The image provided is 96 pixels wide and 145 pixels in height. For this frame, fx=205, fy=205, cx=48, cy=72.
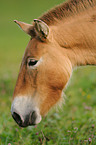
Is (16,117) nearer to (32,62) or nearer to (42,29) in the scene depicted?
(32,62)

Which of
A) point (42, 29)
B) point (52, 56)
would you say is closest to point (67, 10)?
point (42, 29)

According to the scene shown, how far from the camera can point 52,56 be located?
3184mm

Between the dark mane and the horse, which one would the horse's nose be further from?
the dark mane

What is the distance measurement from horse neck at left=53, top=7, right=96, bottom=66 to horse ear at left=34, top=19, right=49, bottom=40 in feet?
0.71

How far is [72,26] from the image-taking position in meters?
3.31

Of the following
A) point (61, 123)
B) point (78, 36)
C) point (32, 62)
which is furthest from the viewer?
point (61, 123)

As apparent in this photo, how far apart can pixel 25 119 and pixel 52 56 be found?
3.42 feet

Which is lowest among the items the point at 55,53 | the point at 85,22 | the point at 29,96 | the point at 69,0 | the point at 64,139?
the point at 64,139

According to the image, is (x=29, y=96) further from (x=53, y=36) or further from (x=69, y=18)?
(x=69, y=18)

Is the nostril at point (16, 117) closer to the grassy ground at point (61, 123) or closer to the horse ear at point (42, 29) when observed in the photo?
the grassy ground at point (61, 123)

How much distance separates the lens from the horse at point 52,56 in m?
3.13

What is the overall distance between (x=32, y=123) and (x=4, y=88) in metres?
3.45

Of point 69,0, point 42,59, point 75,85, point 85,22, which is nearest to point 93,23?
point 85,22

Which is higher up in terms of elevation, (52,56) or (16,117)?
(52,56)
